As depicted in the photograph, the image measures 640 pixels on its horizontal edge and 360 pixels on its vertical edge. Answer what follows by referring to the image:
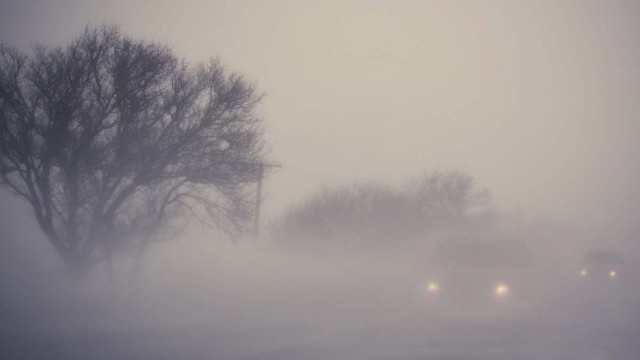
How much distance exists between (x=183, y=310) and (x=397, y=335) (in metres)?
6.13

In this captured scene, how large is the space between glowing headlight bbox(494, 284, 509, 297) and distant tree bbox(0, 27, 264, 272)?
8592mm

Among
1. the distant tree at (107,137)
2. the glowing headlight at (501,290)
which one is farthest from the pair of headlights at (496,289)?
the distant tree at (107,137)

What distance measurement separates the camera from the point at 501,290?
14.5 metres

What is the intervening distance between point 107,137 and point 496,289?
12.4 meters

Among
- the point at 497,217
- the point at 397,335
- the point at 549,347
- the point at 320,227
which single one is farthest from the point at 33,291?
the point at 497,217

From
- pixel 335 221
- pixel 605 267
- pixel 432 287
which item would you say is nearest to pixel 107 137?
pixel 432 287

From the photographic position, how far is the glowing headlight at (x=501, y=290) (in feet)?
47.2

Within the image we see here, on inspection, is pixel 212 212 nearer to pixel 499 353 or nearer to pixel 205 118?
pixel 205 118

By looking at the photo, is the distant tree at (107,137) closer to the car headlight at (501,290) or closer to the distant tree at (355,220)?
the car headlight at (501,290)

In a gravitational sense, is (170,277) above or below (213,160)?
below

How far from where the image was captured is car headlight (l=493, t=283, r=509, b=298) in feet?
47.2

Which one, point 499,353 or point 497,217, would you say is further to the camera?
point 497,217

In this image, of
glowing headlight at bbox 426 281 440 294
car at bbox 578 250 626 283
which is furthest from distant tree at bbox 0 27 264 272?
car at bbox 578 250 626 283

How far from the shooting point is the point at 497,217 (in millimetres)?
39500
